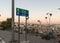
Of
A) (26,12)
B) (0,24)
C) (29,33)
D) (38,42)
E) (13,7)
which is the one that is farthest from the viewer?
(0,24)

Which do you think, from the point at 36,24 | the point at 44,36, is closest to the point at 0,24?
the point at 36,24

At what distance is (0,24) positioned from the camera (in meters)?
41.8

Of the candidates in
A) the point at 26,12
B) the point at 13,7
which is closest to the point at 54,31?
the point at 26,12

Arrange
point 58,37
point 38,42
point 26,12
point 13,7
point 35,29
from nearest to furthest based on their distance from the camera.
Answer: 1. point 13,7
2. point 26,12
3. point 38,42
4. point 58,37
5. point 35,29

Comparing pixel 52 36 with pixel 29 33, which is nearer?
pixel 52 36

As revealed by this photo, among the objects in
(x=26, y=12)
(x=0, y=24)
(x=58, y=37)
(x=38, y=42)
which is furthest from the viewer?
(x=0, y=24)

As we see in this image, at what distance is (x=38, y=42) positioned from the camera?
1886cm

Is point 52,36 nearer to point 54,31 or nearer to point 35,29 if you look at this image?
point 54,31

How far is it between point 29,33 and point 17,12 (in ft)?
39.2

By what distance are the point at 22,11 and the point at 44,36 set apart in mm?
9455

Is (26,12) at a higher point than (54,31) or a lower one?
higher

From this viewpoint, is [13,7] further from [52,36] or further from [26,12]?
[52,36]

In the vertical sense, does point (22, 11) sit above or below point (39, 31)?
above

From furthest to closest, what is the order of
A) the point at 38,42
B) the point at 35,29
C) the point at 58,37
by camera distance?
1. the point at 35,29
2. the point at 58,37
3. the point at 38,42
